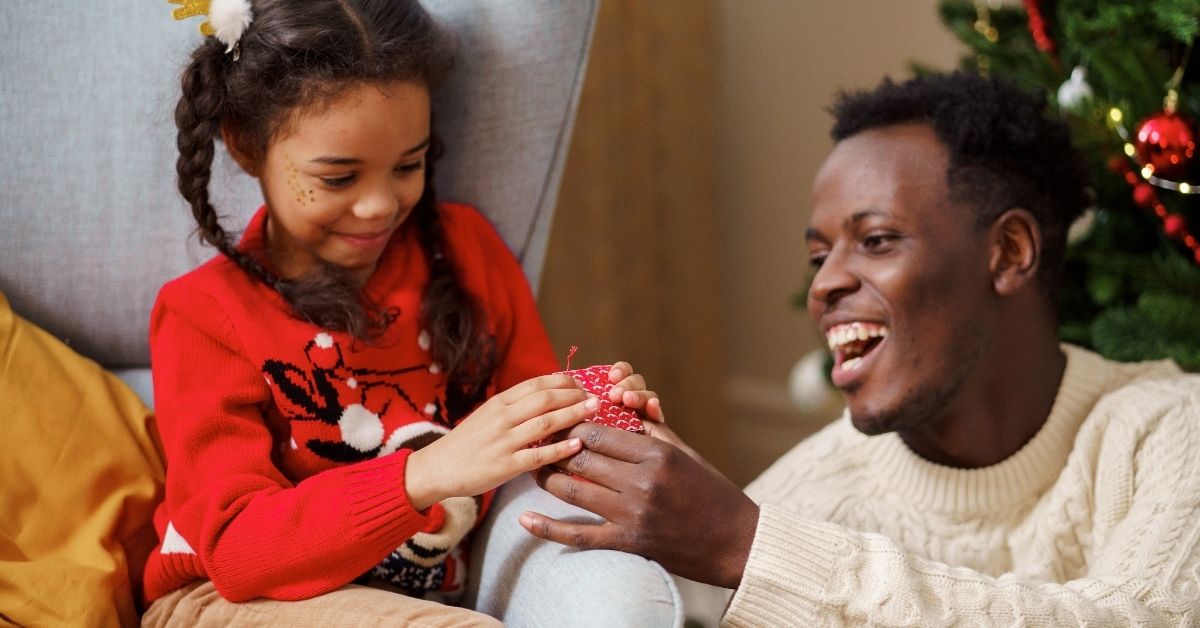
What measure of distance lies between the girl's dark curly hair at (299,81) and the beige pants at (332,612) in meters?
0.28

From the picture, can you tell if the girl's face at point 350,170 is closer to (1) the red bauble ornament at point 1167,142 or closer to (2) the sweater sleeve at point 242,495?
(2) the sweater sleeve at point 242,495

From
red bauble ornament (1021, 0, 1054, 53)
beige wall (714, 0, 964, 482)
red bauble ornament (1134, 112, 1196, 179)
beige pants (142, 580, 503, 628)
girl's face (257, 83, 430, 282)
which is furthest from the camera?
beige wall (714, 0, 964, 482)

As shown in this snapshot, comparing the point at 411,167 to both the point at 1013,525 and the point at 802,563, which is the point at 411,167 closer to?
the point at 802,563

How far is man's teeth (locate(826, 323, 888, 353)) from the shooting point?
4.02ft

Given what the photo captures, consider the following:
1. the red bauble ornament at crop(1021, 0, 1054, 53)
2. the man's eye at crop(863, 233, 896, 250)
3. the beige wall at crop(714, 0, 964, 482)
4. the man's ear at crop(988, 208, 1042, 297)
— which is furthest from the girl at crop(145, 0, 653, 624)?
the beige wall at crop(714, 0, 964, 482)

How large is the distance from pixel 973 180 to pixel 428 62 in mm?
627

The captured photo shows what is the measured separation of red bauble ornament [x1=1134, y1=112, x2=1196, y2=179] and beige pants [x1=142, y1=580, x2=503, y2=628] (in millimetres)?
987

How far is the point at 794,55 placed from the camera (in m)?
2.31

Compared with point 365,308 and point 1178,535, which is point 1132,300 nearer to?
point 1178,535

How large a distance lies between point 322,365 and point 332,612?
272 millimetres

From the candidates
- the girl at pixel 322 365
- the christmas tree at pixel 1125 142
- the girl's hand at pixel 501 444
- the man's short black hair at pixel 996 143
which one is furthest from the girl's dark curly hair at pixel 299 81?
the christmas tree at pixel 1125 142

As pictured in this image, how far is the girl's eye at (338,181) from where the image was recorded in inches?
43.2

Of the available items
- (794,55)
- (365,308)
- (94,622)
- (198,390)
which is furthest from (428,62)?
(794,55)

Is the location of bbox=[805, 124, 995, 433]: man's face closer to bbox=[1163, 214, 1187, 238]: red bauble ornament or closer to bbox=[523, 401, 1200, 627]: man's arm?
bbox=[523, 401, 1200, 627]: man's arm
